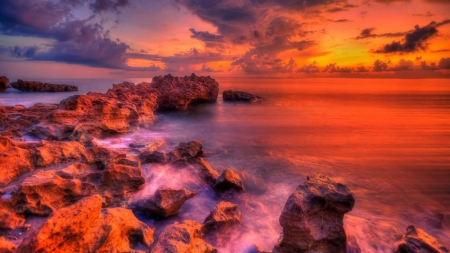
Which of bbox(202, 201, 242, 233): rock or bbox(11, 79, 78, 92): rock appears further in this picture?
bbox(11, 79, 78, 92): rock

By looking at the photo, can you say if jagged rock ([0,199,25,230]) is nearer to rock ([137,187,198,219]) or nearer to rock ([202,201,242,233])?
rock ([137,187,198,219])

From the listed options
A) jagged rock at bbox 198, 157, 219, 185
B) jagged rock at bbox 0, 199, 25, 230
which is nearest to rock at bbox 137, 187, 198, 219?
jagged rock at bbox 198, 157, 219, 185

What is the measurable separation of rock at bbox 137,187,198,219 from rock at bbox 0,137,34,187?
280 cm

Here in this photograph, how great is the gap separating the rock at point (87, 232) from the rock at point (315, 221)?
2.05 meters

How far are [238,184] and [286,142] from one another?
558 cm

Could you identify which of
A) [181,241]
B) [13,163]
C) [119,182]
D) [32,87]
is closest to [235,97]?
[119,182]

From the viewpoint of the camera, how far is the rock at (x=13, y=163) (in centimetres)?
461

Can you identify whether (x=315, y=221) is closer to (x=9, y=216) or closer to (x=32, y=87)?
(x=9, y=216)

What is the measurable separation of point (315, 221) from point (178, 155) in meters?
4.44

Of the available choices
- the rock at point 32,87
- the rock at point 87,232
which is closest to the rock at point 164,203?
the rock at point 87,232

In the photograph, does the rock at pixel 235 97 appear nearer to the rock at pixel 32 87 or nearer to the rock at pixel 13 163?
the rock at pixel 13 163

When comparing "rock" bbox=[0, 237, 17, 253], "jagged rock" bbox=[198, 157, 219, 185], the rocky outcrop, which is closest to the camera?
"rock" bbox=[0, 237, 17, 253]

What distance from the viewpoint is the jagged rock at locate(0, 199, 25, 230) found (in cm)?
346

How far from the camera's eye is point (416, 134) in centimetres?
1136
